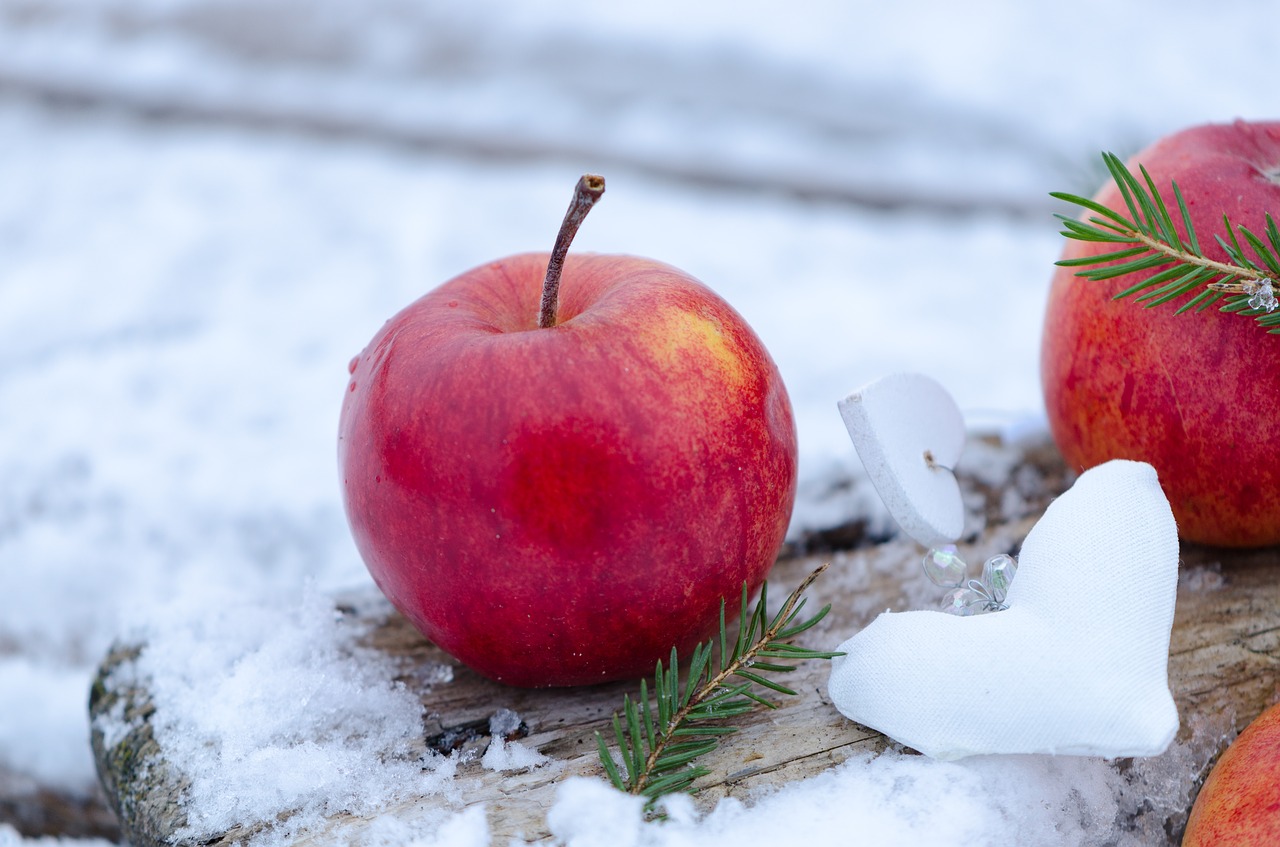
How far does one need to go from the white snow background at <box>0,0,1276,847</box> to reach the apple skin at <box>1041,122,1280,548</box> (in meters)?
0.30

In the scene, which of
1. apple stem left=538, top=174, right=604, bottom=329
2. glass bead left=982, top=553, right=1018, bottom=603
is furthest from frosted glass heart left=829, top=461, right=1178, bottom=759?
apple stem left=538, top=174, right=604, bottom=329

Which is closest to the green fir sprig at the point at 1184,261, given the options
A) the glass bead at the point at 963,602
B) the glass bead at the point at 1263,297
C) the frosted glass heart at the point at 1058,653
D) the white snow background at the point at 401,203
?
the glass bead at the point at 1263,297

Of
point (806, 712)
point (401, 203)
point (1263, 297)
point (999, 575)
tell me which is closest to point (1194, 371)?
point (1263, 297)

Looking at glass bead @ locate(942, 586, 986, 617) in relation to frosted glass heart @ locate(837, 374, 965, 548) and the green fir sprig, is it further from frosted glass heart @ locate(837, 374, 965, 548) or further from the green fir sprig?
Result: the green fir sprig

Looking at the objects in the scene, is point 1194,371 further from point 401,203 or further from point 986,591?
point 401,203

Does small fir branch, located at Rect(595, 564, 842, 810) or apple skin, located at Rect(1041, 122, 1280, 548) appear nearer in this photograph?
small fir branch, located at Rect(595, 564, 842, 810)

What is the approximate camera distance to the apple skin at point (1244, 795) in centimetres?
66

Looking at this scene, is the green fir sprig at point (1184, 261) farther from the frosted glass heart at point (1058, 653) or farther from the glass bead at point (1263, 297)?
the frosted glass heart at point (1058, 653)

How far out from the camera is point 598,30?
8.21 feet

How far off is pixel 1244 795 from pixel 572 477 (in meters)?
0.47

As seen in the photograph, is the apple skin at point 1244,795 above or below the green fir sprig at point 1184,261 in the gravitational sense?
below

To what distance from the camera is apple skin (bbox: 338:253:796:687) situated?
0.71 meters

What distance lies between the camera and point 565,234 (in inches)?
30.0

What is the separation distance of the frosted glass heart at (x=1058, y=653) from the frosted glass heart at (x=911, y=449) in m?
0.10
